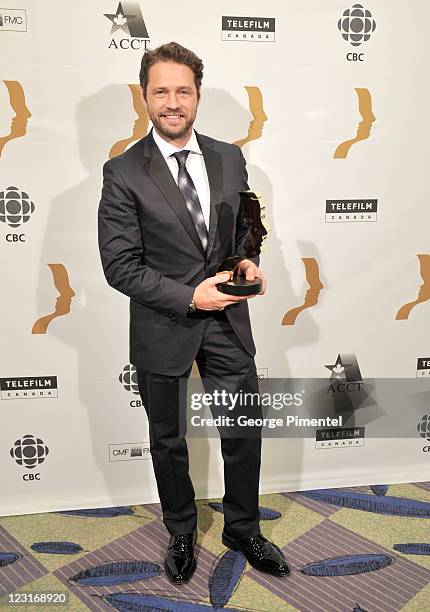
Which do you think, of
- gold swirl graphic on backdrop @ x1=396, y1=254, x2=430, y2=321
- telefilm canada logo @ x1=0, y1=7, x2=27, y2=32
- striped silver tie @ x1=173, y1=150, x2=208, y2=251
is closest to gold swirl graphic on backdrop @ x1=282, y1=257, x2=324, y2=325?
gold swirl graphic on backdrop @ x1=396, y1=254, x2=430, y2=321

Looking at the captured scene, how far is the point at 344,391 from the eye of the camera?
A: 10.6 feet

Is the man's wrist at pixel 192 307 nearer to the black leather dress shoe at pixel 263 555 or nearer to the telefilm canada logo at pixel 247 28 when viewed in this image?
the black leather dress shoe at pixel 263 555

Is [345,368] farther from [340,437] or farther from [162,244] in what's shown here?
[162,244]

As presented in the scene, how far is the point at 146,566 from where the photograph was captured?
257 centimetres

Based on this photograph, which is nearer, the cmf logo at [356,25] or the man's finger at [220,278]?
the man's finger at [220,278]

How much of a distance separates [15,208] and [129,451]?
1.27 meters

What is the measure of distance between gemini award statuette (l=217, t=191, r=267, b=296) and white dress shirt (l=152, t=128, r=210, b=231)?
14cm

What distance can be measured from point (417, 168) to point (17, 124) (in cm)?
186

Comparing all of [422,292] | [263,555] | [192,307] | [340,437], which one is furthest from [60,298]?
[422,292]

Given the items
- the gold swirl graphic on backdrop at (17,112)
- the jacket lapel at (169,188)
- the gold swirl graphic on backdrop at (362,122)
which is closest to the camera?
the jacket lapel at (169,188)

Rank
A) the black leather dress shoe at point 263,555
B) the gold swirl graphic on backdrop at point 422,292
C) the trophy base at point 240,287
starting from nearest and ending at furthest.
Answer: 1. the trophy base at point 240,287
2. the black leather dress shoe at point 263,555
3. the gold swirl graphic on backdrop at point 422,292

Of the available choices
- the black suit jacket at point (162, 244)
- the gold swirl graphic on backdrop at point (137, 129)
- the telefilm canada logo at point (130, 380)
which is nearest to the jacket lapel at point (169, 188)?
the black suit jacket at point (162, 244)

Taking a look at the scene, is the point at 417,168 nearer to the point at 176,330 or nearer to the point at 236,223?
the point at 236,223

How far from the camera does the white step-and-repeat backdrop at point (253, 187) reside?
2691mm
